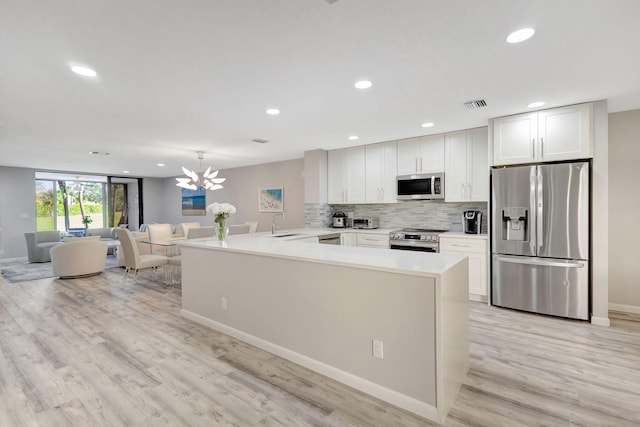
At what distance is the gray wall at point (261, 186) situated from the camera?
7.22 m

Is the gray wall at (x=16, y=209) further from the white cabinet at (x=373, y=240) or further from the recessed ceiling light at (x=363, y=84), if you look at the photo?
the recessed ceiling light at (x=363, y=84)

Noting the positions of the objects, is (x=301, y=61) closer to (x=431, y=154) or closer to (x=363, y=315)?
(x=363, y=315)

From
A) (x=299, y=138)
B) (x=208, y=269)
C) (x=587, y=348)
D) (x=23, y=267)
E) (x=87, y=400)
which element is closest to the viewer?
(x=87, y=400)

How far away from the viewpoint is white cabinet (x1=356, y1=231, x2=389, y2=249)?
4.97m

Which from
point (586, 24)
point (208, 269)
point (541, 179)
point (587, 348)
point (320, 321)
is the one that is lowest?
point (587, 348)

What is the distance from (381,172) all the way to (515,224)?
224 centimetres

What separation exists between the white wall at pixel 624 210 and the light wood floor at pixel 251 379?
34cm

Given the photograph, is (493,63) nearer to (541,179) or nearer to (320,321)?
(541,179)

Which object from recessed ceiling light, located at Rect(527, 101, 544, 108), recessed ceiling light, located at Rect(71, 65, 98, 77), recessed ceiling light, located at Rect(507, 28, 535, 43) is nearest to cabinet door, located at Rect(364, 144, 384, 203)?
recessed ceiling light, located at Rect(527, 101, 544, 108)

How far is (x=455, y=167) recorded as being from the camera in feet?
15.2

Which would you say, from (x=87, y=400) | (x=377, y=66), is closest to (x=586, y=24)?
(x=377, y=66)

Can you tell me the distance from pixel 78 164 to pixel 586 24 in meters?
9.45

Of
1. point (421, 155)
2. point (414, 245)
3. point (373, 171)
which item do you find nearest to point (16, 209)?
point (373, 171)

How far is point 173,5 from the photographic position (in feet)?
5.57
